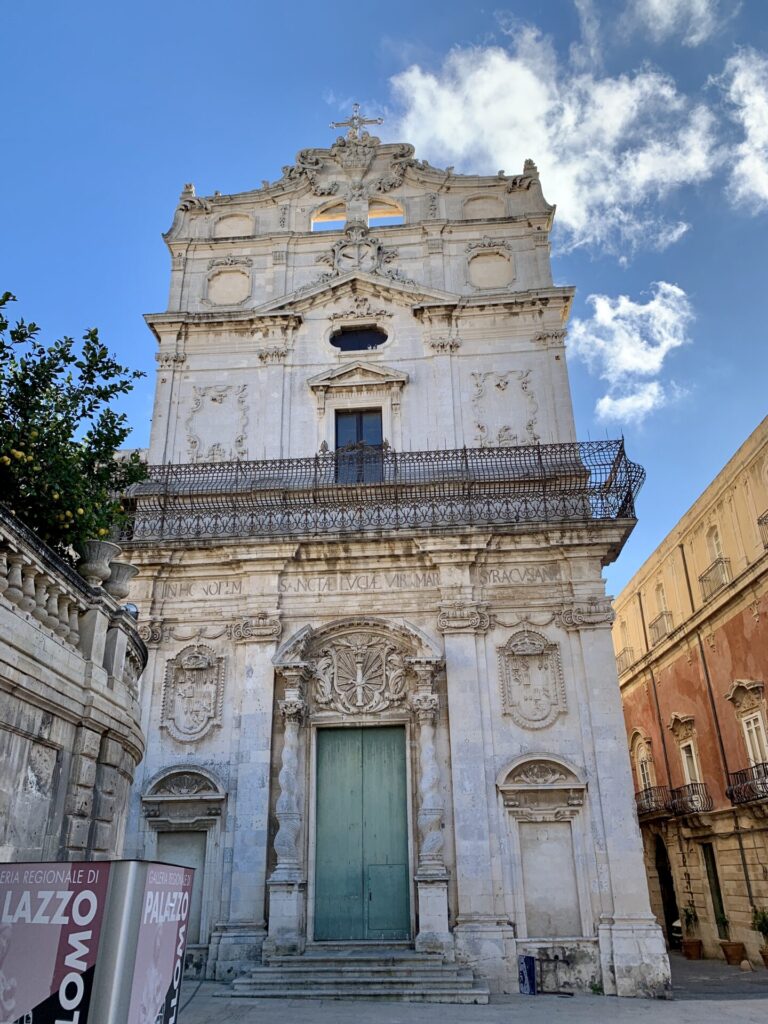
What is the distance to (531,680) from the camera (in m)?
14.0

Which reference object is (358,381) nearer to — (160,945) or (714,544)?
(714,544)

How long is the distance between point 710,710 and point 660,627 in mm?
4068

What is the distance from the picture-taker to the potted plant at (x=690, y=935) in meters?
19.2

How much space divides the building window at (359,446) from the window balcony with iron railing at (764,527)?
8.77 metres

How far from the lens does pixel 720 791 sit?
19.6 m

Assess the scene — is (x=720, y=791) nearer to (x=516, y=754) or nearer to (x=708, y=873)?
(x=708, y=873)

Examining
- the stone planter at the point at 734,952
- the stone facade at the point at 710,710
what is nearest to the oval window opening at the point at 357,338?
the stone facade at the point at 710,710

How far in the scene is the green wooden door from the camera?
12.8 meters

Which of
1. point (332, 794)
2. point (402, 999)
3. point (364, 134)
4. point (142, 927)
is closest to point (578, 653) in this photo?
point (332, 794)

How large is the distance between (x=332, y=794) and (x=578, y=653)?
16.3 feet

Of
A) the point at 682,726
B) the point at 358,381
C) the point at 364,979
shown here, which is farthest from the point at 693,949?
the point at 358,381

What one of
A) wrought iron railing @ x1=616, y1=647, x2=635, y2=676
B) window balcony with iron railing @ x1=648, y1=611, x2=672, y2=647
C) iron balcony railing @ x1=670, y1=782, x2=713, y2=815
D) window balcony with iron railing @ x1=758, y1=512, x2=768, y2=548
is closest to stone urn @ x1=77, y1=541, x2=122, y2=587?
window balcony with iron railing @ x1=758, y1=512, x2=768, y2=548

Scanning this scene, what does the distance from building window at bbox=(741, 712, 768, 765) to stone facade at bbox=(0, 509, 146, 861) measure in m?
14.8

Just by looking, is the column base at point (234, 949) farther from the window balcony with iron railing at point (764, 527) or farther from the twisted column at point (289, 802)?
the window balcony with iron railing at point (764, 527)
